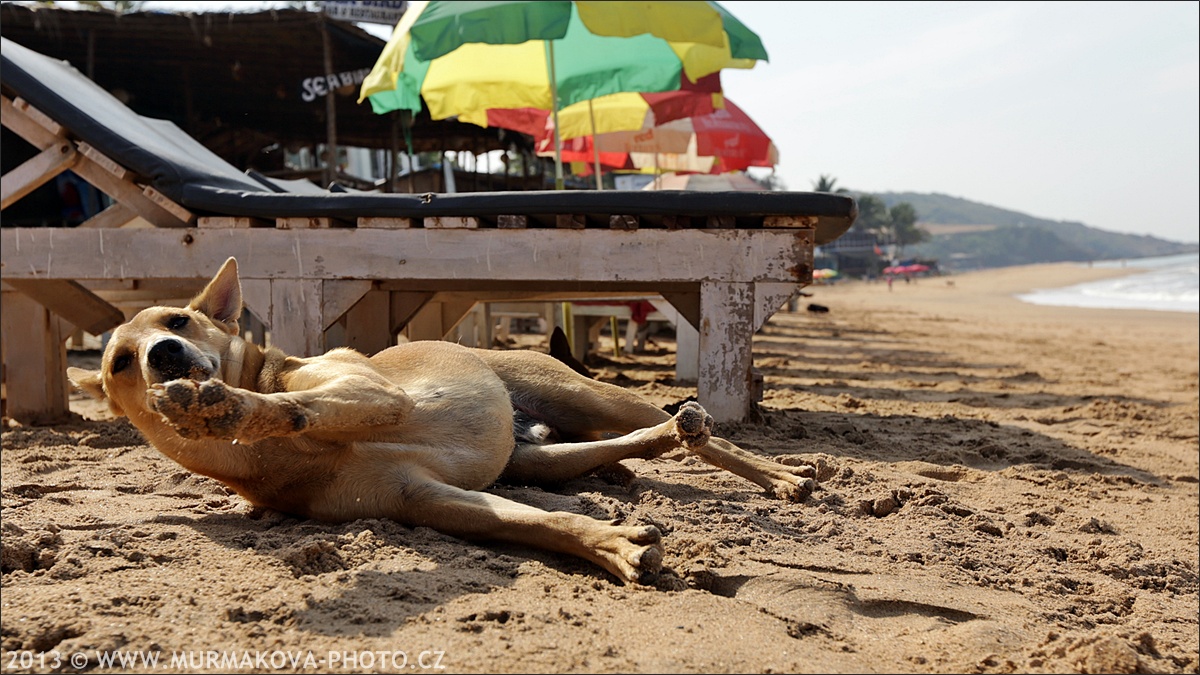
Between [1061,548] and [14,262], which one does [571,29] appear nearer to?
[14,262]

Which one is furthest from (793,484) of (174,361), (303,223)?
(303,223)

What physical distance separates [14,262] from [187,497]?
3.01 metres

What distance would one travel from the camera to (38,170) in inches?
226

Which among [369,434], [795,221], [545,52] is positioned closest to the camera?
[369,434]

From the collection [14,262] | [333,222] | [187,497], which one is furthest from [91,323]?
[187,497]

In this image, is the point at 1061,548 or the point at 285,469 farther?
the point at 1061,548

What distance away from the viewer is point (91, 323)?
6.07 m

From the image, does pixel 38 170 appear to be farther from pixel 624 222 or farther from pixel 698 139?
pixel 698 139

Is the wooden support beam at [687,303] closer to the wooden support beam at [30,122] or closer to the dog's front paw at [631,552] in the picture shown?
the dog's front paw at [631,552]

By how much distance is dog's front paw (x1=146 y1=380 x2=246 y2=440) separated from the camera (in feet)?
7.13

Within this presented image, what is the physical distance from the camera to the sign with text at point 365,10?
13.7 meters

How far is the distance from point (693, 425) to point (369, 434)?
1.13 m

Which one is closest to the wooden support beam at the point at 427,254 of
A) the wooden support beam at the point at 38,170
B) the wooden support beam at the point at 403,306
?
the wooden support beam at the point at 403,306

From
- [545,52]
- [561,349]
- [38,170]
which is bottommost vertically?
[561,349]
